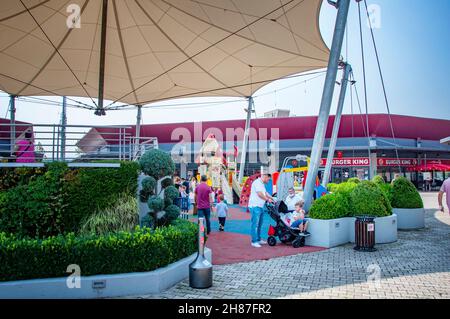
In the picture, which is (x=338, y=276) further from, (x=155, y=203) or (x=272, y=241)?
(x=155, y=203)

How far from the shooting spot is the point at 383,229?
34.3ft

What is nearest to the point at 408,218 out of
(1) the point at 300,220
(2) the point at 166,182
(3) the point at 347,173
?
(1) the point at 300,220

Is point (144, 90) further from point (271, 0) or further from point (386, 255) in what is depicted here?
point (386, 255)

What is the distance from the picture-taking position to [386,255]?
351 inches

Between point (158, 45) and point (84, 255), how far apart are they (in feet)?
47.3

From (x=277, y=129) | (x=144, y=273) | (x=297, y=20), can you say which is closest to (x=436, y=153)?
(x=277, y=129)

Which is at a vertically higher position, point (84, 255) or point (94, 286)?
point (84, 255)

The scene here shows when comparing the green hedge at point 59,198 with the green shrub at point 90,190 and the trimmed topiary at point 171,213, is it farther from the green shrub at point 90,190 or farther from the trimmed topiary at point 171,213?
the trimmed topiary at point 171,213

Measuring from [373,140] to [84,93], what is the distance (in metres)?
26.9

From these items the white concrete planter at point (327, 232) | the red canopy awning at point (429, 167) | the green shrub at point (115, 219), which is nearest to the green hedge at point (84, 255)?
the green shrub at point (115, 219)

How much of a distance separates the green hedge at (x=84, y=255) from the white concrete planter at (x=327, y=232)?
5.16 metres

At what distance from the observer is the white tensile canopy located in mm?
14562

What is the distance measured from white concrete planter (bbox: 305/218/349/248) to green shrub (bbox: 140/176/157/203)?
195 inches

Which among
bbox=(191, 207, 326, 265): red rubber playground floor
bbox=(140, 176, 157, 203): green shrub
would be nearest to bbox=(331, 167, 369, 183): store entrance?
bbox=(191, 207, 326, 265): red rubber playground floor
